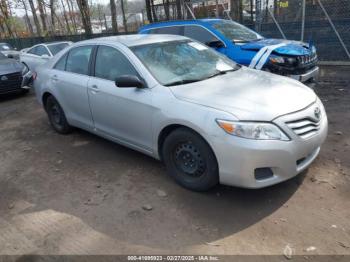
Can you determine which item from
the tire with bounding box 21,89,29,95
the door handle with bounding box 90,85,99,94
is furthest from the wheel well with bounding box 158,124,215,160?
the tire with bounding box 21,89,29,95

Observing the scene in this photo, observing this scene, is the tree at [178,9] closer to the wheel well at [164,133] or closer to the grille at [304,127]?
the wheel well at [164,133]

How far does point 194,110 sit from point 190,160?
0.59m

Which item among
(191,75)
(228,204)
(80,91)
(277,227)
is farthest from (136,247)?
(80,91)

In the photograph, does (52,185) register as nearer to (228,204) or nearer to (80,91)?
(80,91)

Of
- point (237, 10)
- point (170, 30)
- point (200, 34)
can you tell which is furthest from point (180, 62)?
point (237, 10)

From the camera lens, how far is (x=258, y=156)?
3.30 meters

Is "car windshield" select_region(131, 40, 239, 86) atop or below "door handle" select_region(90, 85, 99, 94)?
atop

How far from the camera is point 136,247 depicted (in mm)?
3203

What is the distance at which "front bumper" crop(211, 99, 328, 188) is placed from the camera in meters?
3.30

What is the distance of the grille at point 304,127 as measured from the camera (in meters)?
3.45

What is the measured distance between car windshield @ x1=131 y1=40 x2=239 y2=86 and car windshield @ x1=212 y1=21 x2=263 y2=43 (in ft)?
10.3

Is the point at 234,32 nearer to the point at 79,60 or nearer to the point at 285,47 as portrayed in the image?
the point at 285,47

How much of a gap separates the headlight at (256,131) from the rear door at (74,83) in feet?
8.31

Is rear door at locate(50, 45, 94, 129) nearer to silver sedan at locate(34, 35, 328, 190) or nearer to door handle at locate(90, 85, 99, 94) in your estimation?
silver sedan at locate(34, 35, 328, 190)
